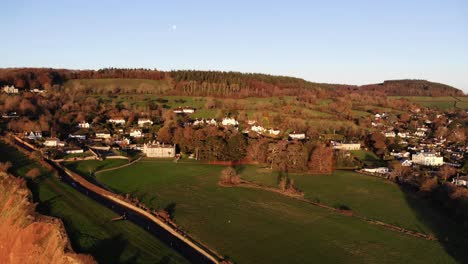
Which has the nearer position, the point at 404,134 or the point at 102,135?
the point at 102,135

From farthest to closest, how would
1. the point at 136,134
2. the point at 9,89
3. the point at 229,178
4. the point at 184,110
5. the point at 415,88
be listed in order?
the point at 415,88 → the point at 9,89 → the point at 184,110 → the point at 136,134 → the point at 229,178

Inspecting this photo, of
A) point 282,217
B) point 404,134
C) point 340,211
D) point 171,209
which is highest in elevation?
point 404,134

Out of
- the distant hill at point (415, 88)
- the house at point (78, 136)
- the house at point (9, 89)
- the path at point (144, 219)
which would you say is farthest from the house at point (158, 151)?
the distant hill at point (415, 88)

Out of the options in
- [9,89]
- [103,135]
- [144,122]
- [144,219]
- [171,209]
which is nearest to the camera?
[144,219]

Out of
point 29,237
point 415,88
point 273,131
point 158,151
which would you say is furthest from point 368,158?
point 415,88

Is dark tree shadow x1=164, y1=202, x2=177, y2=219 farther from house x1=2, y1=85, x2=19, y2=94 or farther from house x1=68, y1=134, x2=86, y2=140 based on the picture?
house x1=2, y1=85, x2=19, y2=94

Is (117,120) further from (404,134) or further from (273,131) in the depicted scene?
(404,134)

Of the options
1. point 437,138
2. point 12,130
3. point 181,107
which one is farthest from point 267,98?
point 12,130

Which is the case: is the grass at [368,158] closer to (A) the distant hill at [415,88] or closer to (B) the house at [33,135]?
(B) the house at [33,135]
